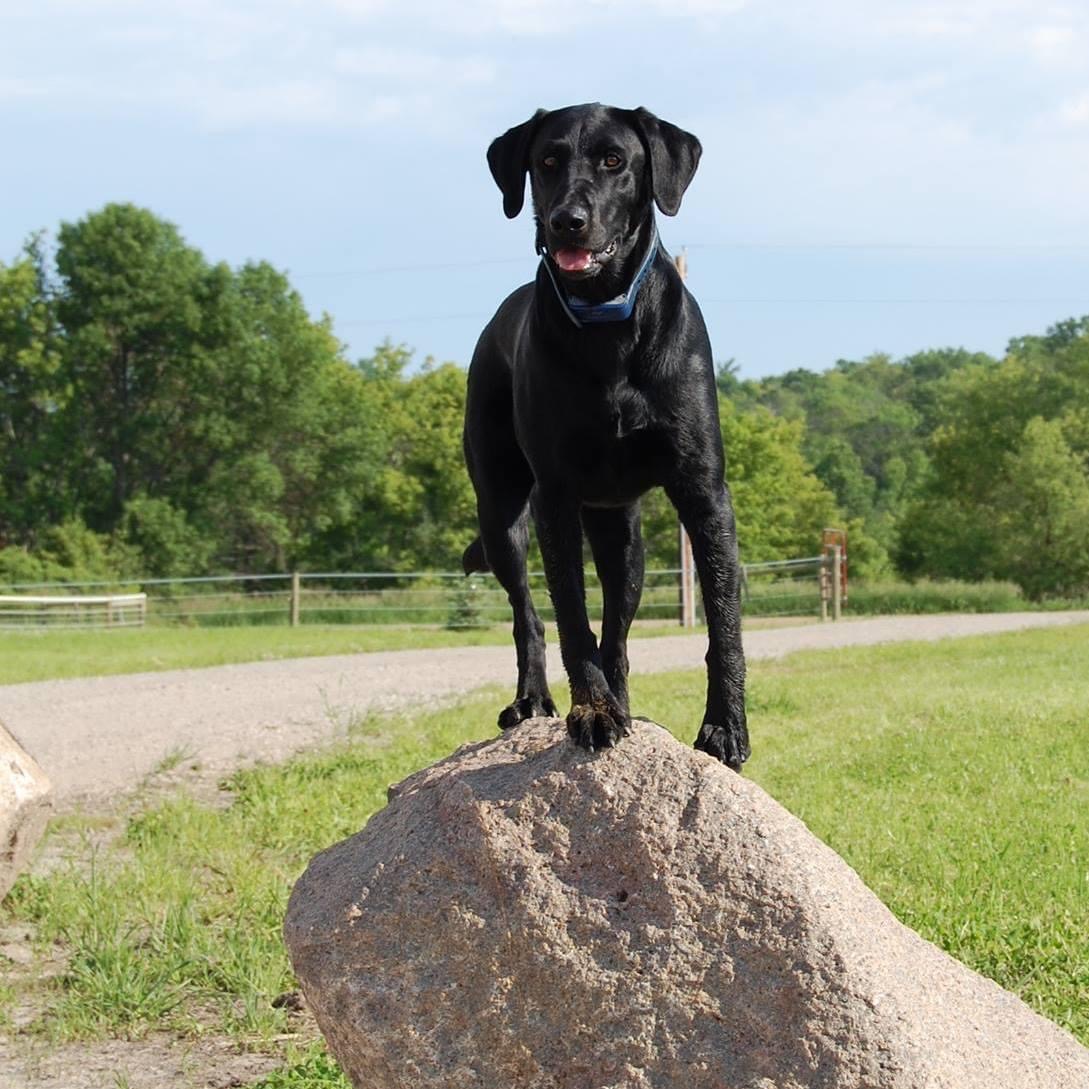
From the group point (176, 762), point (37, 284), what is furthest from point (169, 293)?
point (176, 762)

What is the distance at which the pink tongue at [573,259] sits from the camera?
336 centimetres

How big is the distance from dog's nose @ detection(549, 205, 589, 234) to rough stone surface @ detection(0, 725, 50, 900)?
4.67 m

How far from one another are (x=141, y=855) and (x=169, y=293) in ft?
124

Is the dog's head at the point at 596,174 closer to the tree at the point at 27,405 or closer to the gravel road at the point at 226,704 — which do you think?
the gravel road at the point at 226,704

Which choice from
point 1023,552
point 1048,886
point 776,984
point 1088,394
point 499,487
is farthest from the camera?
point 1088,394

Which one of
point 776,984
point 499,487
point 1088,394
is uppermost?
point 1088,394

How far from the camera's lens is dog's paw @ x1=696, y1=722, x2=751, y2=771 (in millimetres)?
3771

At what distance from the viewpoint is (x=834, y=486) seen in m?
74.7

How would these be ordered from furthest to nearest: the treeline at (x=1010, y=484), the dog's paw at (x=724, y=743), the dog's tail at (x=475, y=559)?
the treeline at (x=1010, y=484) < the dog's tail at (x=475, y=559) < the dog's paw at (x=724, y=743)

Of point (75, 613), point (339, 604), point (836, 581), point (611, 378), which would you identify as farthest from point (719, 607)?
point (75, 613)

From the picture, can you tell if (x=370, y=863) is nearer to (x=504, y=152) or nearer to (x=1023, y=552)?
(x=504, y=152)

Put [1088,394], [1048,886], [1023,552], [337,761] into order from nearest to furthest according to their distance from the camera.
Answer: [1048,886]
[337,761]
[1023,552]
[1088,394]

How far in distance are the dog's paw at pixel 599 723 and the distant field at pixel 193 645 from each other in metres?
13.6

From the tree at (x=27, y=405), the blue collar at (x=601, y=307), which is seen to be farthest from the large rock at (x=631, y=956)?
the tree at (x=27, y=405)
